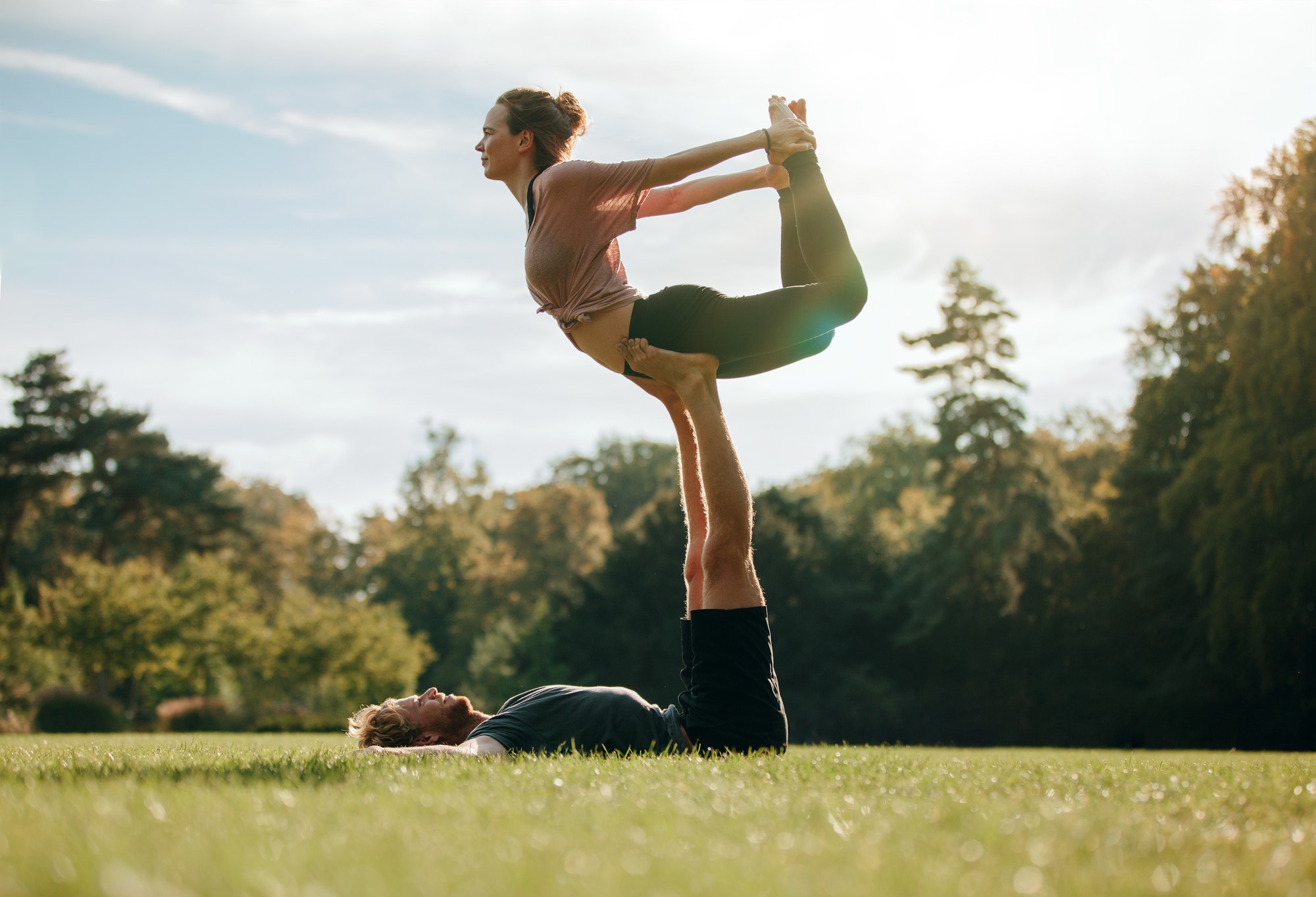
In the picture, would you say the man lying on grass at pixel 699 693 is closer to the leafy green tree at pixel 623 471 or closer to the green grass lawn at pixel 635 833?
the green grass lawn at pixel 635 833

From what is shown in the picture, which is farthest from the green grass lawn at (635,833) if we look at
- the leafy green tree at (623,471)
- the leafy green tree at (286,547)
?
the leafy green tree at (623,471)

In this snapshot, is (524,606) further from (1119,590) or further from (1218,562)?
(1218,562)

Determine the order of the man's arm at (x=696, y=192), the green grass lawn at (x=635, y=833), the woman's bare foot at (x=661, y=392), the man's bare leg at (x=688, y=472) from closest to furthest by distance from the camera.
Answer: the green grass lawn at (x=635, y=833)
the man's bare leg at (x=688, y=472)
the woman's bare foot at (x=661, y=392)
the man's arm at (x=696, y=192)

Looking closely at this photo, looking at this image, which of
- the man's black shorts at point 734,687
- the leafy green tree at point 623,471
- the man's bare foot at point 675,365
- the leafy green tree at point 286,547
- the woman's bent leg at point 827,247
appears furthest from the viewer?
the leafy green tree at point 623,471

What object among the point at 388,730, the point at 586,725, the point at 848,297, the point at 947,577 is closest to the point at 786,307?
the point at 848,297

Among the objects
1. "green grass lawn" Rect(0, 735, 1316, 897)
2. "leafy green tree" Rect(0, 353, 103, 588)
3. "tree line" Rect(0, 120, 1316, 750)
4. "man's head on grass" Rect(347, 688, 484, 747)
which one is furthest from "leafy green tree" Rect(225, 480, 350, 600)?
"green grass lawn" Rect(0, 735, 1316, 897)

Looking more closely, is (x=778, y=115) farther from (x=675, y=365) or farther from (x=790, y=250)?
(x=675, y=365)

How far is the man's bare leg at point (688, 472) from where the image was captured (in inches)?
210

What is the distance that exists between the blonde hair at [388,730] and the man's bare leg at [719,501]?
156 centimetres

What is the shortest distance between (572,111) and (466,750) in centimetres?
329

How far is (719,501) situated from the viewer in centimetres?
474

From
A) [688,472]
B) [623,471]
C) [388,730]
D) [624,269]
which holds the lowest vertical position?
[388,730]

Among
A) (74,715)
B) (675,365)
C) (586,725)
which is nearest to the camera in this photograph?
(586,725)

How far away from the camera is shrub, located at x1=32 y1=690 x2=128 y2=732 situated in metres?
21.0
